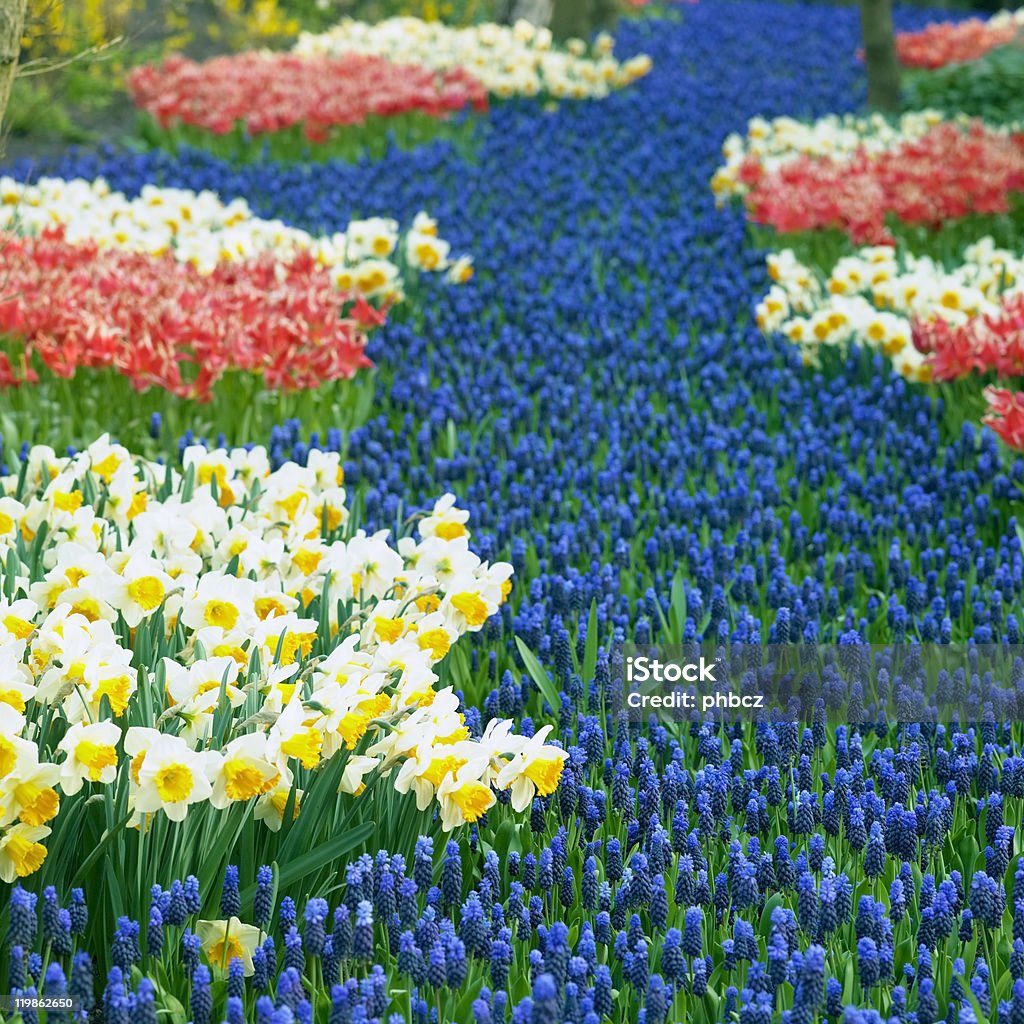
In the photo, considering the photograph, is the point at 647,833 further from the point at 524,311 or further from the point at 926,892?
the point at 524,311

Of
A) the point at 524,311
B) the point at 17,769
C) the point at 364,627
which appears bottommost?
the point at 524,311

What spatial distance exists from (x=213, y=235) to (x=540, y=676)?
4276 mm

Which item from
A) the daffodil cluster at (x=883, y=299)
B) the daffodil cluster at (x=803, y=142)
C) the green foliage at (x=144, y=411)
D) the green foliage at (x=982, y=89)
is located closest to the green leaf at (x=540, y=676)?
the green foliage at (x=144, y=411)

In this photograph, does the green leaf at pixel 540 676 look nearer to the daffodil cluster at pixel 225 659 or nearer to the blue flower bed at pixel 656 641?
the blue flower bed at pixel 656 641

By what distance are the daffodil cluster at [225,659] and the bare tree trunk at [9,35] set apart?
41.9 inches

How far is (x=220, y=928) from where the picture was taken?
100 inches

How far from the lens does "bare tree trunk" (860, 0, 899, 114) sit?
11.8 meters

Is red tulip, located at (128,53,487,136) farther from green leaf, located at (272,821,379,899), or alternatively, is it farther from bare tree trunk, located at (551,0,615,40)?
green leaf, located at (272,821,379,899)

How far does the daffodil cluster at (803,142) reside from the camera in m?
9.30

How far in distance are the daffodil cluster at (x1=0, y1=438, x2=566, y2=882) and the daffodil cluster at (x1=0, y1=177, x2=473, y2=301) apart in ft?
9.52

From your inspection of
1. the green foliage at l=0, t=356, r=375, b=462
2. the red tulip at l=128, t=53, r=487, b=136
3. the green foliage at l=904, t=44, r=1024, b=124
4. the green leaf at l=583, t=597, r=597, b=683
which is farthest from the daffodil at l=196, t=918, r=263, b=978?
the green foliage at l=904, t=44, r=1024, b=124

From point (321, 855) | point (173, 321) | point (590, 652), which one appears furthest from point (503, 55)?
point (321, 855)

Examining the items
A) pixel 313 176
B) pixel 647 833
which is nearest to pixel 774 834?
pixel 647 833

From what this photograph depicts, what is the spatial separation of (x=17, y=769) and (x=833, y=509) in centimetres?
297
